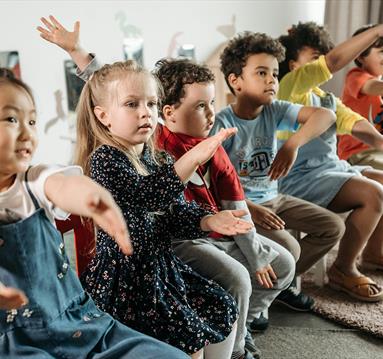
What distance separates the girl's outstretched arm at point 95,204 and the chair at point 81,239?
21.2 inches

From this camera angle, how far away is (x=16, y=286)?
82cm

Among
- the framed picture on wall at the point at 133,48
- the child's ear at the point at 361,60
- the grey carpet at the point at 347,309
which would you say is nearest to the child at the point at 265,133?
the grey carpet at the point at 347,309

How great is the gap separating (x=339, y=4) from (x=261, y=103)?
7.45 ft

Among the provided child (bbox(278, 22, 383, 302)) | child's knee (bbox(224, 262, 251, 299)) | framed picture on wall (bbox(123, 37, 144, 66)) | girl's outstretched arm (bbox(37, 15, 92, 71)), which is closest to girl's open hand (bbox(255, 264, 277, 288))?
child's knee (bbox(224, 262, 251, 299))

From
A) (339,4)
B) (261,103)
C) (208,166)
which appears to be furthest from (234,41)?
(339,4)

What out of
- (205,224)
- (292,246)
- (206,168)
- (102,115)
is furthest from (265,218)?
(102,115)

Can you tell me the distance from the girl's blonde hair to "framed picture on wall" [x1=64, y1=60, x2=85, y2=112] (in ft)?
4.71

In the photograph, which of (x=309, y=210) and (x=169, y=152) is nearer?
(x=169, y=152)

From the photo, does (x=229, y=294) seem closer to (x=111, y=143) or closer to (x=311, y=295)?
(x=111, y=143)

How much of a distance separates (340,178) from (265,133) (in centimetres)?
37

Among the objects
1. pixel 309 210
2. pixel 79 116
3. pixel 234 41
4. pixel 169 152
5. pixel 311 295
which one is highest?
pixel 234 41

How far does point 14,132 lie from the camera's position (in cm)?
80

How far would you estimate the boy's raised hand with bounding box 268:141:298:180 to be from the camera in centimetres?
158

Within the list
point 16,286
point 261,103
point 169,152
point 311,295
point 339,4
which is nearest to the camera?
point 16,286
